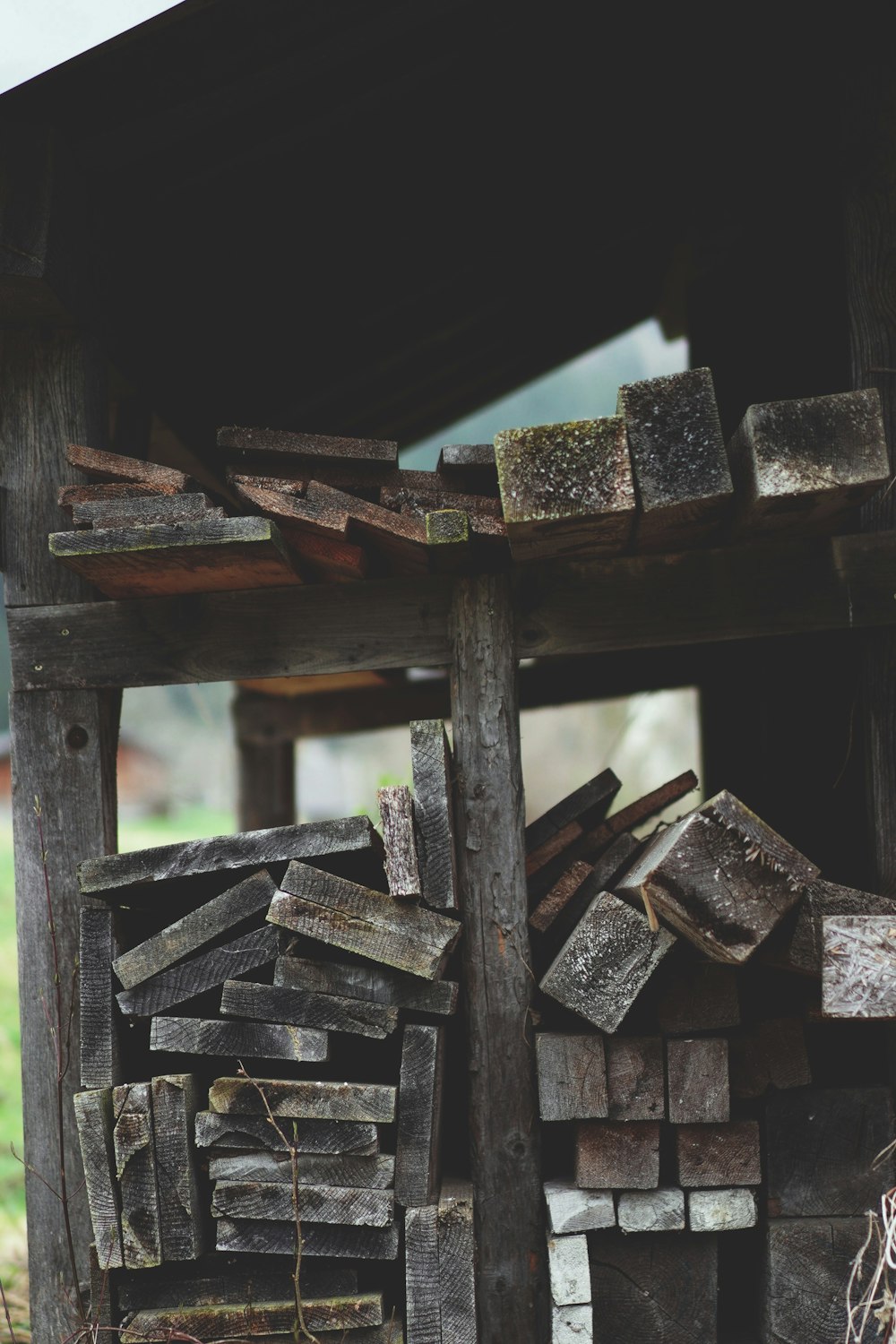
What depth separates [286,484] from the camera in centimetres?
271

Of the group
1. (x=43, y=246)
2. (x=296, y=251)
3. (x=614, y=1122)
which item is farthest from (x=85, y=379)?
(x=614, y=1122)

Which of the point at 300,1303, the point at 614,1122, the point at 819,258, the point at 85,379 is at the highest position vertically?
the point at 819,258

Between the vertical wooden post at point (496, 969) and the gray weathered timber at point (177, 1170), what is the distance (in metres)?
0.78

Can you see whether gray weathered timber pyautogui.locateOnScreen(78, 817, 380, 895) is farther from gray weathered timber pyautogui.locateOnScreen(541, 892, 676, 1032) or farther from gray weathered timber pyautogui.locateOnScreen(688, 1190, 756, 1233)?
gray weathered timber pyautogui.locateOnScreen(688, 1190, 756, 1233)

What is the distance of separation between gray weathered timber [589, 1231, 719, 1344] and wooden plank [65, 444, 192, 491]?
2.52 meters

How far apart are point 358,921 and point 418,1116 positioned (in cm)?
57

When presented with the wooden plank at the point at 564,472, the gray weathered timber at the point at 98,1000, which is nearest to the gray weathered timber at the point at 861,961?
the wooden plank at the point at 564,472

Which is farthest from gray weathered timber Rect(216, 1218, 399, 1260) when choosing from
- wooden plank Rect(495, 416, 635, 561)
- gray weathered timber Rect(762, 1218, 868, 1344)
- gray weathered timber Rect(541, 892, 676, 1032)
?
wooden plank Rect(495, 416, 635, 561)

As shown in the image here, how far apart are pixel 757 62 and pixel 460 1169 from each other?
13.4 ft

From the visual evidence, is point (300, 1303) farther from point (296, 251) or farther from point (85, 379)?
point (296, 251)

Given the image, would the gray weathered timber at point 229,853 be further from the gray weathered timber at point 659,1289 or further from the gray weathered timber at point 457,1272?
the gray weathered timber at point 659,1289

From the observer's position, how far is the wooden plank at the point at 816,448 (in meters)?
2.24

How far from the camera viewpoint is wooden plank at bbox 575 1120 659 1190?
8.31 ft

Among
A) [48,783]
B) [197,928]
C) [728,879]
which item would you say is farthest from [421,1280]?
[48,783]
